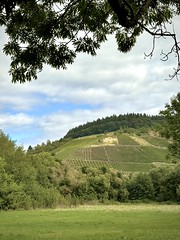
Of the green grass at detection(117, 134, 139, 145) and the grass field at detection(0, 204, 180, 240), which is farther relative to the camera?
the green grass at detection(117, 134, 139, 145)

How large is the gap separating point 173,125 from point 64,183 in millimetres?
47531

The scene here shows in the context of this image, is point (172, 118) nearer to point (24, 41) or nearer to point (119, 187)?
point (24, 41)

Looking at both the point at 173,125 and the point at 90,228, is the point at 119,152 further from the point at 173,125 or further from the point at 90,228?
the point at 90,228

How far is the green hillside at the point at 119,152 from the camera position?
107 meters

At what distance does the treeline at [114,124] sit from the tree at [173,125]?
121173mm

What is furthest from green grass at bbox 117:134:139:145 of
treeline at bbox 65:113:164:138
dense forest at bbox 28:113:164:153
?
treeline at bbox 65:113:164:138

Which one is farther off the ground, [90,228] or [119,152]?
[119,152]

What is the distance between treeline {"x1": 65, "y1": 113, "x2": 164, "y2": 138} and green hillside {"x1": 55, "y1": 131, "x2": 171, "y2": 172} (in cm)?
1799

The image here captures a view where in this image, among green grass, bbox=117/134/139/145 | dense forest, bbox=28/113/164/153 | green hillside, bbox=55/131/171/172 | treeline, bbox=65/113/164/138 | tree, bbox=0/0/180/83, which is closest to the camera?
tree, bbox=0/0/180/83

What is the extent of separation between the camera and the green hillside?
107188 millimetres

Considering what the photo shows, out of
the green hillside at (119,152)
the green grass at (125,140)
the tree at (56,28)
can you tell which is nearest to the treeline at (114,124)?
the green hillside at (119,152)

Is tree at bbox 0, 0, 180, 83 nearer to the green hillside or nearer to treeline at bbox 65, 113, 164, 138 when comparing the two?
the green hillside

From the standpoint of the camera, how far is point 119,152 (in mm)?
118188

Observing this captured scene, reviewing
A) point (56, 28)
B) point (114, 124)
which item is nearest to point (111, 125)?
point (114, 124)
